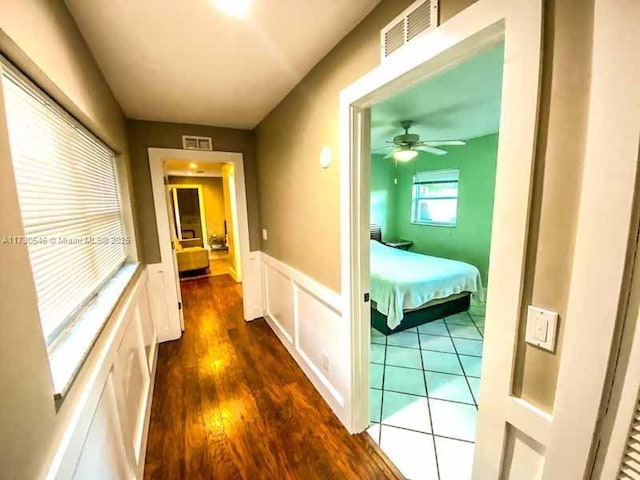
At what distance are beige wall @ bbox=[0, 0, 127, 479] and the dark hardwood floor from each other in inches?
42.0

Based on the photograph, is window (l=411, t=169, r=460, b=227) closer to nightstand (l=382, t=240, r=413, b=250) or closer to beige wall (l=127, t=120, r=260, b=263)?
nightstand (l=382, t=240, r=413, b=250)

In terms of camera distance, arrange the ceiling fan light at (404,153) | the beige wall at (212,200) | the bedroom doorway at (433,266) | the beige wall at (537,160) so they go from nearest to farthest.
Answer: the beige wall at (537,160)
the bedroom doorway at (433,266)
the ceiling fan light at (404,153)
the beige wall at (212,200)

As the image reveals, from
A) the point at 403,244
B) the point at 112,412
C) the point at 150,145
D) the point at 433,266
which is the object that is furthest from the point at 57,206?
the point at 403,244

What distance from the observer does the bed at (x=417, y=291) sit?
2723 millimetres

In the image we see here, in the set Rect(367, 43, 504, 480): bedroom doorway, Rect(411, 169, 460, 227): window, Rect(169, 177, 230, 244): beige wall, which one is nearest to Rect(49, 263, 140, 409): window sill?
Rect(367, 43, 504, 480): bedroom doorway

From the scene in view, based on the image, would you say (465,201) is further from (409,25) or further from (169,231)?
(169,231)

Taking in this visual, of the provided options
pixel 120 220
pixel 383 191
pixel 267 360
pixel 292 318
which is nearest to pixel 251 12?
pixel 120 220

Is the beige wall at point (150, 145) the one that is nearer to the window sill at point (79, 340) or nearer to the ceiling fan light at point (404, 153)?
the window sill at point (79, 340)

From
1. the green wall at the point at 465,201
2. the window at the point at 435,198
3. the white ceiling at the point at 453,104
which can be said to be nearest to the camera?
the white ceiling at the point at 453,104

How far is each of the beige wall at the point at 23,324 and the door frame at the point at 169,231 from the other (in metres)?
1.74

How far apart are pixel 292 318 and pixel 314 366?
48 centimetres

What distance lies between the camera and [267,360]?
242cm

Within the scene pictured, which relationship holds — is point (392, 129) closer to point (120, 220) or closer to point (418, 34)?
point (418, 34)

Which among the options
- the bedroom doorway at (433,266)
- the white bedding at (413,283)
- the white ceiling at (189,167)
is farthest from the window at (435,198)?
the white ceiling at (189,167)
